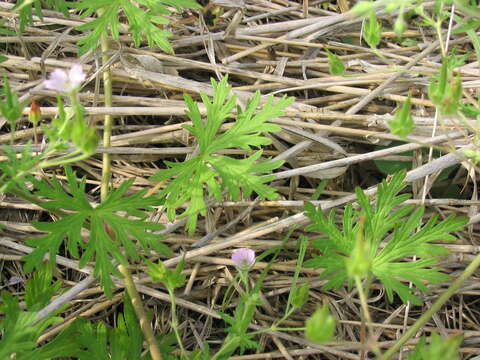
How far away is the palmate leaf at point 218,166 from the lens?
1904 mm

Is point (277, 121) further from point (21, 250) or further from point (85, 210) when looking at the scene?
point (21, 250)

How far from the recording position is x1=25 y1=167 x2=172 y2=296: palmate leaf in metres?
1.76

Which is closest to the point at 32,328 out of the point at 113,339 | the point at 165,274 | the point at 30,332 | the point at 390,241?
the point at 30,332

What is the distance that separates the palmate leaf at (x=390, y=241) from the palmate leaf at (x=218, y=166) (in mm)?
211

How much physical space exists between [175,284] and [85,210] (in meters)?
0.39

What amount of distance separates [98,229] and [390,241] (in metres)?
0.87

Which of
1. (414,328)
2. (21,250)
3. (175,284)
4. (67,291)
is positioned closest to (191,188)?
(175,284)

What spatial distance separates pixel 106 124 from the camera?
85.4 inches

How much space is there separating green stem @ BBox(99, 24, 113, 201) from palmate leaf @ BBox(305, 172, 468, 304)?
677 mm

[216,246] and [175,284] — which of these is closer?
[175,284]

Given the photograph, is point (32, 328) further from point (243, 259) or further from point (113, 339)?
point (243, 259)

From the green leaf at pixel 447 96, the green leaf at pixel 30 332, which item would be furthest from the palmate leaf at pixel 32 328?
the green leaf at pixel 447 96

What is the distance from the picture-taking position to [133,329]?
6.08ft

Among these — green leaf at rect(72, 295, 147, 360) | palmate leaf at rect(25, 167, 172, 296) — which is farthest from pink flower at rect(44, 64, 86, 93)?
green leaf at rect(72, 295, 147, 360)
